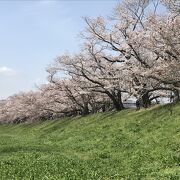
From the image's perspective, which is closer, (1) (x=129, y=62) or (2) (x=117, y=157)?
(2) (x=117, y=157)

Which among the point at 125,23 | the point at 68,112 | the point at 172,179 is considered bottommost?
the point at 172,179

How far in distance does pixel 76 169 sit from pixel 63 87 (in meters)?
47.9

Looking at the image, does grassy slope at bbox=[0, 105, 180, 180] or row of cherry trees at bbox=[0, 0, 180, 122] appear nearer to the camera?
grassy slope at bbox=[0, 105, 180, 180]

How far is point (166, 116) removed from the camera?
34406 mm

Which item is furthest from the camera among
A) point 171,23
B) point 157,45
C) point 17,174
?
point 157,45

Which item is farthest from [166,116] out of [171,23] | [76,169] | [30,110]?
[30,110]

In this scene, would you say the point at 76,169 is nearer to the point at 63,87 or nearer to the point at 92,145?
the point at 92,145

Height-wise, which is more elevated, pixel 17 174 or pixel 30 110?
pixel 30 110

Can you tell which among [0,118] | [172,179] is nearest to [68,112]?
[0,118]

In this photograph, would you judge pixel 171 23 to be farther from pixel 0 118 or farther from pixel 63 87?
pixel 0 118

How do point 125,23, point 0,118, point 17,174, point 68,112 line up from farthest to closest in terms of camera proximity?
point 0,118 < point 68,112 < point 125,23 < point 17,174

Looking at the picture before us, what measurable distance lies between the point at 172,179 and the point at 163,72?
24702 millimetres

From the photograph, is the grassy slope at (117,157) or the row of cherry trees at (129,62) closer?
the grassy slope at (117,157)

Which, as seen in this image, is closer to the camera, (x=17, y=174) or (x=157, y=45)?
(x=17, y=174)
